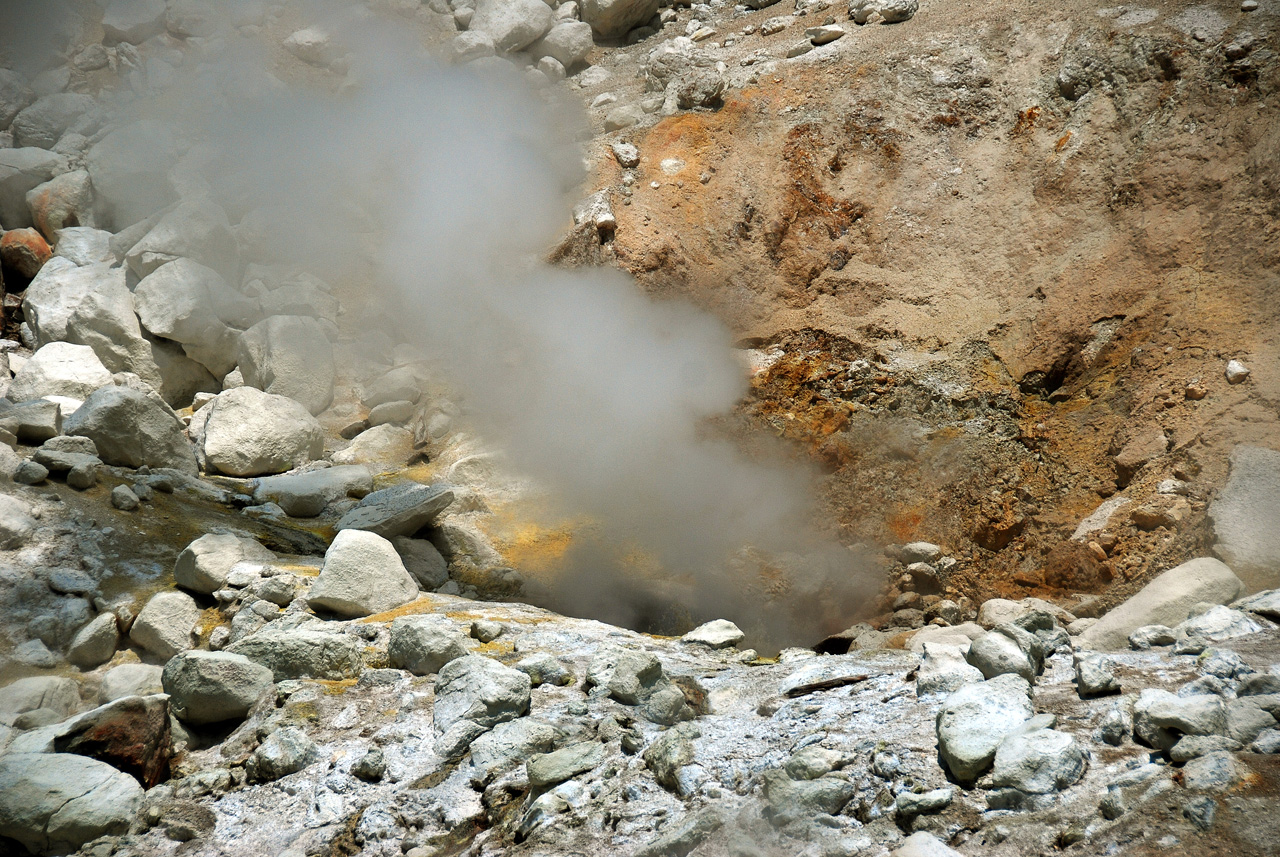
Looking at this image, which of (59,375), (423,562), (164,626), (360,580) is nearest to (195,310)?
(59,375)

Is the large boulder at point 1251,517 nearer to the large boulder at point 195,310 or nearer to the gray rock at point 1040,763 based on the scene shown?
the gray rock at point 1040,763

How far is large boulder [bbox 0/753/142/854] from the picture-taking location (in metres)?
2.58

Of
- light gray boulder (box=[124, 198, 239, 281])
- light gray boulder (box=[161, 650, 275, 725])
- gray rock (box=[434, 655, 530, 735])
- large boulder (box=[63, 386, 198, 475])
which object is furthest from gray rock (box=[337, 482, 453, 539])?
light gray boulder (box=[124, 198, 239, 281])

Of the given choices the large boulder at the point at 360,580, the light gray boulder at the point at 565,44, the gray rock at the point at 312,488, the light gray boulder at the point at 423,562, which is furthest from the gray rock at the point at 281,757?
the light gray boulder at the point at 565,44

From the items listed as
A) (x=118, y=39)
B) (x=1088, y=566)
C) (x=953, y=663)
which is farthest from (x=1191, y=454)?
(x=118, y=39)

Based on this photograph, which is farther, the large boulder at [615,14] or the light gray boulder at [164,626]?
the large boulder at [615,14]

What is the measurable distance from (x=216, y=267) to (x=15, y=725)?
5.67m

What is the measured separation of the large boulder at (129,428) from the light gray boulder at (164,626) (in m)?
1.73

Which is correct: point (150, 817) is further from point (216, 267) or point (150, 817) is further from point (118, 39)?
point (118, 39)

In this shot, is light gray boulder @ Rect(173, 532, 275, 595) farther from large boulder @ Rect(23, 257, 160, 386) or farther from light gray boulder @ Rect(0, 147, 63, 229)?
light gray boulder @ Rect(0, 147, 63, 229)

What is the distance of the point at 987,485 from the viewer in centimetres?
612

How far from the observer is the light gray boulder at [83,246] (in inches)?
319

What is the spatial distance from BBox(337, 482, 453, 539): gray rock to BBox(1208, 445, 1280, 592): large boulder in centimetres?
441

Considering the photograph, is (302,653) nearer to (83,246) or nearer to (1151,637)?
(1151,637)
